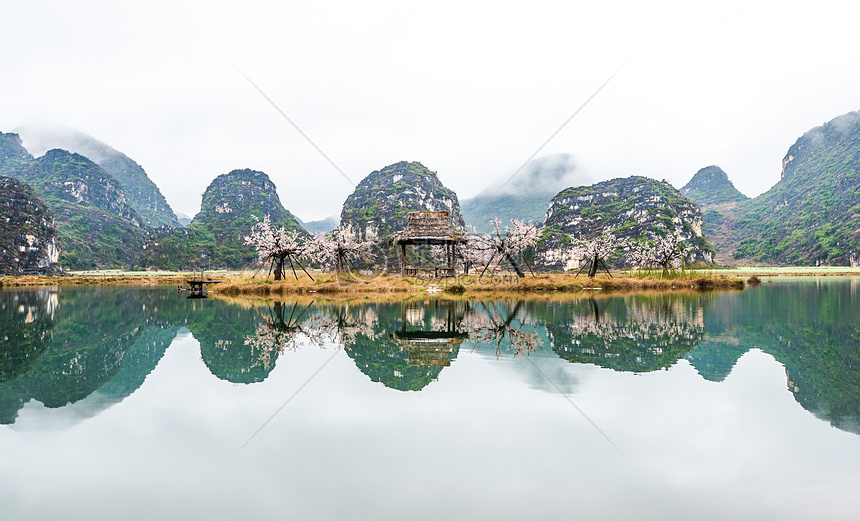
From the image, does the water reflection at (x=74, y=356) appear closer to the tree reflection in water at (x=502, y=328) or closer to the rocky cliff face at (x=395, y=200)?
the tree reflection in water at (x=502, y=328)

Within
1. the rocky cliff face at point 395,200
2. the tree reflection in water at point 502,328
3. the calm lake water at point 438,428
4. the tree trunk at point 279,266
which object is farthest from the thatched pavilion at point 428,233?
the rocky cliff face at point 395,200

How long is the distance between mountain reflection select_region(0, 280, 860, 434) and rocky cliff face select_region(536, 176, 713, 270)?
4835 inches

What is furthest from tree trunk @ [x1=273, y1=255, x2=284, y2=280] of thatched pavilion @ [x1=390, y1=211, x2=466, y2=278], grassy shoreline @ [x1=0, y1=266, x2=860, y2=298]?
thatched pavilion @ [x1=390, y1=211, x2=466, y2=278]

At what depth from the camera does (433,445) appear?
19.4ft

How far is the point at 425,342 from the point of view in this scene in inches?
556

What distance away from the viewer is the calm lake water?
4.55m

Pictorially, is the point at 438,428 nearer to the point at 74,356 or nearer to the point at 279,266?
the point at 74,356

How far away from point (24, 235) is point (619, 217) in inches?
6904

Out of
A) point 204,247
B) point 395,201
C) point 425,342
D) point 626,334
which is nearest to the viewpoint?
point 425,342

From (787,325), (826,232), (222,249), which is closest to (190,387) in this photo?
(787,325)

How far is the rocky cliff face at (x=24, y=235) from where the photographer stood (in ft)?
363

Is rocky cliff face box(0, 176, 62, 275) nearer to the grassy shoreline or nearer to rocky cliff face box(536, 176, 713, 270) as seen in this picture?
the grassy shoreline

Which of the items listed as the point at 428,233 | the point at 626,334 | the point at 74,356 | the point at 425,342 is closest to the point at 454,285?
the point at 428,233

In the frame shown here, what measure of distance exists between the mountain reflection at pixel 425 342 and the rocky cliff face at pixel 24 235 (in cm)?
11765
